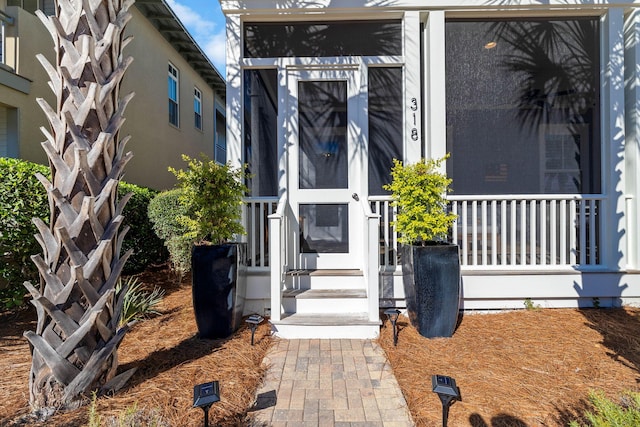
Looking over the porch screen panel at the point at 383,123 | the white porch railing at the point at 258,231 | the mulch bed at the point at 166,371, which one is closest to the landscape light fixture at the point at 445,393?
the mulch bed at the point at 166,371

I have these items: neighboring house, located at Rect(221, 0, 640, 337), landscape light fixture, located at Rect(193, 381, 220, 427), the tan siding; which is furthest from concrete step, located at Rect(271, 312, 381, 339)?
the tan siding

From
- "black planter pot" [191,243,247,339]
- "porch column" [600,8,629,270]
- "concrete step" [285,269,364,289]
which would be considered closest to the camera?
"black planter pot" [191,243,247,339]

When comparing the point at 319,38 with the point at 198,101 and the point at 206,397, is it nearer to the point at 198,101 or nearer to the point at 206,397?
the point at 206,397

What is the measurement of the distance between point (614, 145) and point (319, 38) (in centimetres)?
395

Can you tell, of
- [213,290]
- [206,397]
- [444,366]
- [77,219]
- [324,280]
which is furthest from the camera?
[324,280]

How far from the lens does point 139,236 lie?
5262 mm

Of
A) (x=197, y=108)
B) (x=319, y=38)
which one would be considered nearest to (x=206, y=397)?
(x=319, y=38)

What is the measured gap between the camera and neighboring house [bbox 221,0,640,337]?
399 cm

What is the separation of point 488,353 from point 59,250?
3.42 metres

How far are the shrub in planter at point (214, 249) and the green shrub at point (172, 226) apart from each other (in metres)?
1.43

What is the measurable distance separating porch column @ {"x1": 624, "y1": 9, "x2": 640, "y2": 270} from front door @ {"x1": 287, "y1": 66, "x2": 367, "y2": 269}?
10.9ft

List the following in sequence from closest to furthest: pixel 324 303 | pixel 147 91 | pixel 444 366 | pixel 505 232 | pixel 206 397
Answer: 1. pixel 206 397
2. pixel 444 366
3. pixel 324 303
4. pixel 505 232
5. pixel 147 91

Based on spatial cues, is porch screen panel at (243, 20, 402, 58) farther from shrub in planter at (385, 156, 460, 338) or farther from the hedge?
the hedge

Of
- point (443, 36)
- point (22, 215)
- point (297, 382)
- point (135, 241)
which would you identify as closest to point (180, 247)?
point (135, 241)
